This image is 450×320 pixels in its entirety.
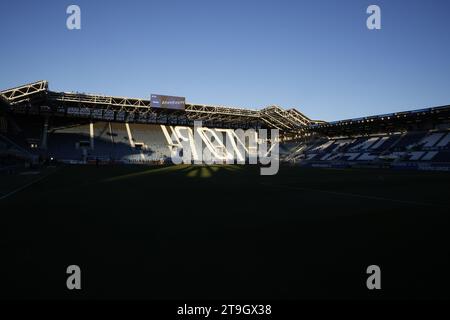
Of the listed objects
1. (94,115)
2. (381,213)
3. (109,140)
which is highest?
(94,115)

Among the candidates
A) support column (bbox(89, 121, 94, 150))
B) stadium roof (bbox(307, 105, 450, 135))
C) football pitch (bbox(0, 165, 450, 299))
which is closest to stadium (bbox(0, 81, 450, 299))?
football pitch (bbox(0, 165, 450, 299))

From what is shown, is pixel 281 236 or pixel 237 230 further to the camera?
pixel 237 230

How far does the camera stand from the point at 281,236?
18.7 feet

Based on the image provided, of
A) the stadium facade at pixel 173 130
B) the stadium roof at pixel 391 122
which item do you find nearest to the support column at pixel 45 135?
the stadium facade at pixel 173 130

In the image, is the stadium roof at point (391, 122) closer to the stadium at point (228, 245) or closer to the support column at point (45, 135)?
the stadium at point (228, 245)

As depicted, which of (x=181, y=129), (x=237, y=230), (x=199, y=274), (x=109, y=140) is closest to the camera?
(x=199, y=274)

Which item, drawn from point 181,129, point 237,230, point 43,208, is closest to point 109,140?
point 181,129

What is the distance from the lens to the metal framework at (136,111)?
4584 centimetres

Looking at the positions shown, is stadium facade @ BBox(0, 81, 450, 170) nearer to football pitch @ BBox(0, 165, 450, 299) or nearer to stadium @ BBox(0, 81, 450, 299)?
stadium @ BBox(0, 81, 450, 299)

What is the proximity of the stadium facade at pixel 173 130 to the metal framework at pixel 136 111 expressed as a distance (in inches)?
5.7

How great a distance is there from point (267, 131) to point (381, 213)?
64.5 metres
